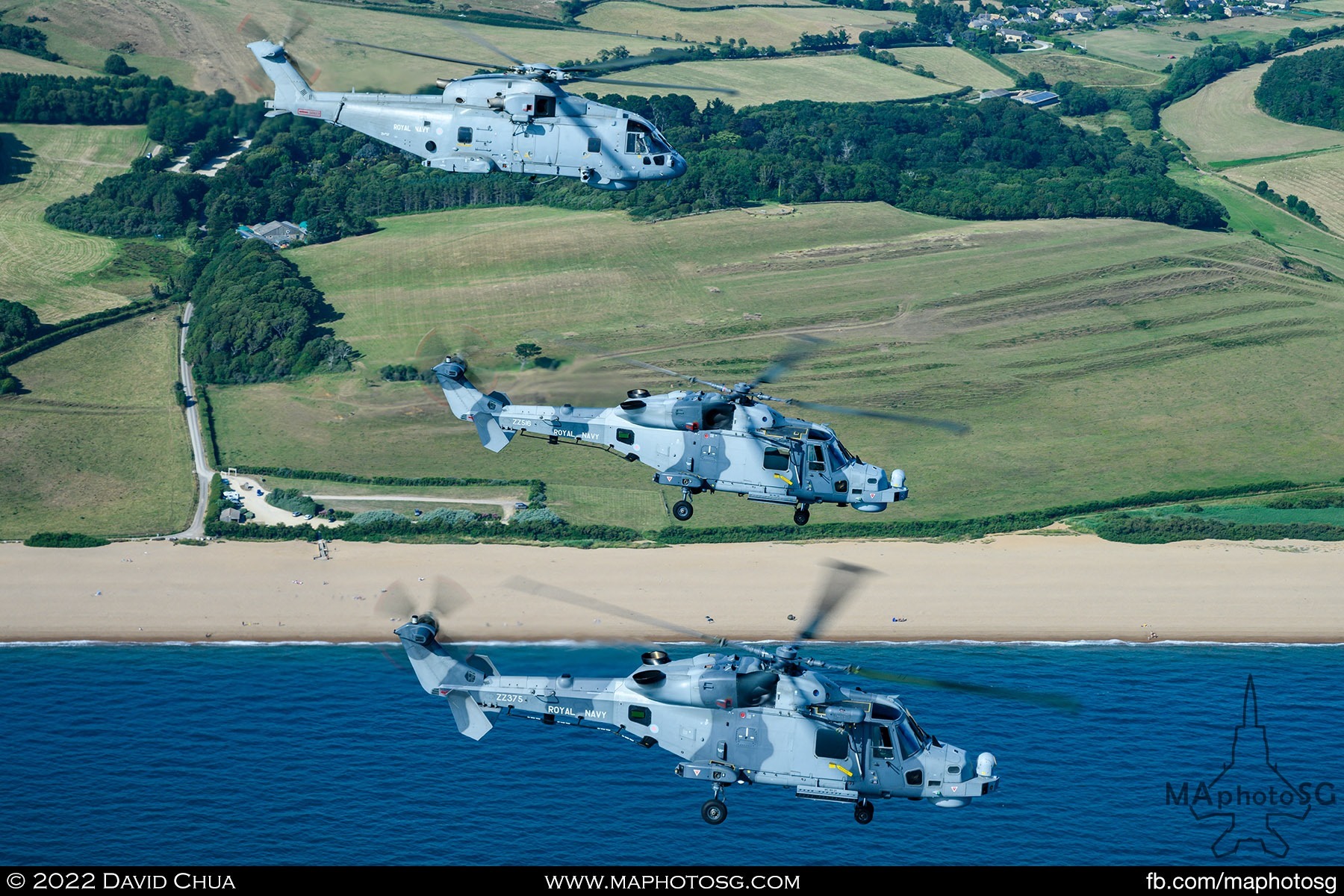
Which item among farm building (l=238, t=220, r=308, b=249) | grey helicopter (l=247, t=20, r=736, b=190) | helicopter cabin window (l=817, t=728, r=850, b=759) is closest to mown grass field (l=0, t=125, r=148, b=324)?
farm building (l=238, t=220, r=308, b=249)

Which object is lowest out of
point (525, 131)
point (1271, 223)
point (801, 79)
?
point (1271, 223)

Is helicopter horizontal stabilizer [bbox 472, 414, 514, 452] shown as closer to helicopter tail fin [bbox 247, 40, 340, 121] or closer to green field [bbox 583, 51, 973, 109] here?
helicopter tail fin [bbox 247, 40, 340, 121]

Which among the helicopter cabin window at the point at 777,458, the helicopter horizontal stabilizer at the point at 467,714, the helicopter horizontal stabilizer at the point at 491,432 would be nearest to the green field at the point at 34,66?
the helicopter horizontal stabilizer at the point at 491,432

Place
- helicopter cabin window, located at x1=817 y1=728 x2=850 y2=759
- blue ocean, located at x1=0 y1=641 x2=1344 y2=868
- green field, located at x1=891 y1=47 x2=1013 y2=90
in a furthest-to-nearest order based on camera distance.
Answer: green field, located at x1=891 y1=47 x2=1013 y2=90, blue ocean, located at x1=0 y1=641 x2=1344 y2=868, helicopter cabin window, located at x1=817 y1=728 x2=850 y2=759

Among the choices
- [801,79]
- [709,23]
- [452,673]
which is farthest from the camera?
[709,23]

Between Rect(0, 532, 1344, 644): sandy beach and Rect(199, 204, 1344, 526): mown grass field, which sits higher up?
Rect(199, 204, 1344, 526): mown grass field

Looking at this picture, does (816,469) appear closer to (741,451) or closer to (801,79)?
(741,451)

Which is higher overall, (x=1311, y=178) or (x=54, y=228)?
(x=1311, y=178)

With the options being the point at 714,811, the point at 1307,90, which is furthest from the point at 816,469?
the point at 1307,90
